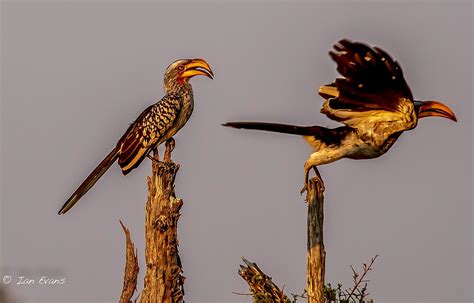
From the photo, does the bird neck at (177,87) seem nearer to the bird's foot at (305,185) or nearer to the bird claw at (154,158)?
the bird claw at (154,158)

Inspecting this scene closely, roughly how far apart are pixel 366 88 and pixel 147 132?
3.38 meters

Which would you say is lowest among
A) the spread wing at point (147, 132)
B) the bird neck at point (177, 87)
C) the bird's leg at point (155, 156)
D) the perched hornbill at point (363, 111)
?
the perched hornbill at point (363, 111)

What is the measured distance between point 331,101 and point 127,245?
132 inches

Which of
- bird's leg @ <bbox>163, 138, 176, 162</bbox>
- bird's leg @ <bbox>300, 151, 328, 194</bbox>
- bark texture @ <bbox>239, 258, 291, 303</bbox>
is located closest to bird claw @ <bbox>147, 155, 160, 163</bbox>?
bird's leg @ <bbox>163, 138, 176, 162</bbox>

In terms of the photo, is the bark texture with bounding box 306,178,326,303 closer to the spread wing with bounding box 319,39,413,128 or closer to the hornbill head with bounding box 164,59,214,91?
the spread wing with bounding box 319,39,413,128

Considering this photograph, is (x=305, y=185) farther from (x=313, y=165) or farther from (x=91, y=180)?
(x=91, y=180)

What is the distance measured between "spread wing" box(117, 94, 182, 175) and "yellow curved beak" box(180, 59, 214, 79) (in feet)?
1.32

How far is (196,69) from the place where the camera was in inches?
505

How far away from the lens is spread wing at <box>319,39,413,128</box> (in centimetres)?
966

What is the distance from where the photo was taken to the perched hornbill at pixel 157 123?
12172mm

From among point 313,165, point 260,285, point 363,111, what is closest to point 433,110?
point 363,111

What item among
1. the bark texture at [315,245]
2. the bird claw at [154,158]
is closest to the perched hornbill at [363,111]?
the bark texture at [315,245]

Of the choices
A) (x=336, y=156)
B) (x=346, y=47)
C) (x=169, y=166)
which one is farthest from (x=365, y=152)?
(x=169, y=166)

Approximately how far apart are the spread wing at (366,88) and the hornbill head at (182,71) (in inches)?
116
